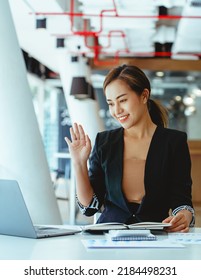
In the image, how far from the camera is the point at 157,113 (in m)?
3.22

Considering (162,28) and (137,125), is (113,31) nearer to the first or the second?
(162,28)

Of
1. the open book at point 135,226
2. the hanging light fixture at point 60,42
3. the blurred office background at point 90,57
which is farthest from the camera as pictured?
the hanging light fixture at point 60,42

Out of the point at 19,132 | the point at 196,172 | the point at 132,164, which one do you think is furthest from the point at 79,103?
the point at 132,164

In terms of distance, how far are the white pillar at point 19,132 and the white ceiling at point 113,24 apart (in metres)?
2.48

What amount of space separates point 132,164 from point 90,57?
11904mm

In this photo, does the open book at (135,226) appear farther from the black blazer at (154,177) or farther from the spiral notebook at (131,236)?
the black blazer at (154,177)

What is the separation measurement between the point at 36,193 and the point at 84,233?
3221 mm

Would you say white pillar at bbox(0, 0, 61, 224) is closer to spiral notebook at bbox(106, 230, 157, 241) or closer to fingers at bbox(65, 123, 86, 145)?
fingers at bbox(65, 123, 86, 145)

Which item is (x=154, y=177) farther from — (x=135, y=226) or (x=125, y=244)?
(x=125, y=244)

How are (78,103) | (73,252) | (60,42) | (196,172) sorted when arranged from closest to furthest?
(73,252)
(196,172)
(60,42)
(78,103)

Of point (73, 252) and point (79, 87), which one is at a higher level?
point (73, 252)

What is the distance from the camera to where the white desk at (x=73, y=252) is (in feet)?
6.18

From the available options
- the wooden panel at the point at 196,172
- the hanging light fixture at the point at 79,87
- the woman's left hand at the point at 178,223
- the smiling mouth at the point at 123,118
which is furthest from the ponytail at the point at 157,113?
the hanging light fixture at the point at 79,87
